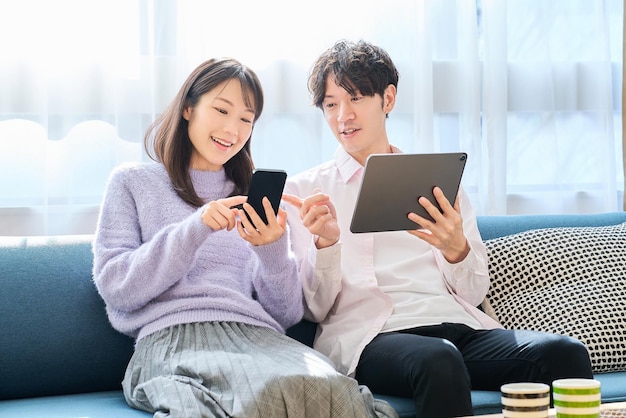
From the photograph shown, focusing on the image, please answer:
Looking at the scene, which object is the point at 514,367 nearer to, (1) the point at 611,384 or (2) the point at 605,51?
(1) the point at 611,384

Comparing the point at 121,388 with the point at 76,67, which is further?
the point at 76,67

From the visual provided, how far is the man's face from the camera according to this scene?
2209 millimetres

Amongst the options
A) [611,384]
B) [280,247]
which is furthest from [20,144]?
[611,384]

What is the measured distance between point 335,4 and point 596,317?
4.17 feet

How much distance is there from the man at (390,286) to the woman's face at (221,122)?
19 cm

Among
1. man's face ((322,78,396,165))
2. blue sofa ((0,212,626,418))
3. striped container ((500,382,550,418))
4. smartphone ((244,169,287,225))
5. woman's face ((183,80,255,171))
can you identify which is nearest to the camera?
striped container ((500,382,550,418))

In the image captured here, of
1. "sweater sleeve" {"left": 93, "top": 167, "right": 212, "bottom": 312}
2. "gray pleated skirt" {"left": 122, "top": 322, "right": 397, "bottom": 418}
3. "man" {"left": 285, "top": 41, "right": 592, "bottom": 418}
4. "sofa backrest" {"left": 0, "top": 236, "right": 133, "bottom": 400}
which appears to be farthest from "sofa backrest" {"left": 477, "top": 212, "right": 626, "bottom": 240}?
"sofa backrest" {"left": 0, "top": 236, "right": 133, "bottom": 400}

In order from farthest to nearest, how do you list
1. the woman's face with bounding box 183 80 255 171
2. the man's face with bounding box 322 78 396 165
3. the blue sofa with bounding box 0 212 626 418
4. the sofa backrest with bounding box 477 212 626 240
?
the sofa backrest with bounding box 477 212 626 240 → the man's face with bounding box 322 78 396 165 → the woman's face with bounding box 183 80 255 171 → the blue sofa with bounding box 0 212 626 418

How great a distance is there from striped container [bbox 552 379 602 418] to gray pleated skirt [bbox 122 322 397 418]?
0.48m

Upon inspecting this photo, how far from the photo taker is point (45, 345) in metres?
2.00

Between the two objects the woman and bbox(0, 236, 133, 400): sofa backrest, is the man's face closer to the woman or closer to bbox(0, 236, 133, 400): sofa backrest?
the woman

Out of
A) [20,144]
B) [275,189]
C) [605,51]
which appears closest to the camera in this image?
[275,189]

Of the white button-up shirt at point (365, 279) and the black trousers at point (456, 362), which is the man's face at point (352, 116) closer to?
the white button-up shirt at point (365, 279)

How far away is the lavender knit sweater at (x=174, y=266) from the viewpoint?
6.20ft
